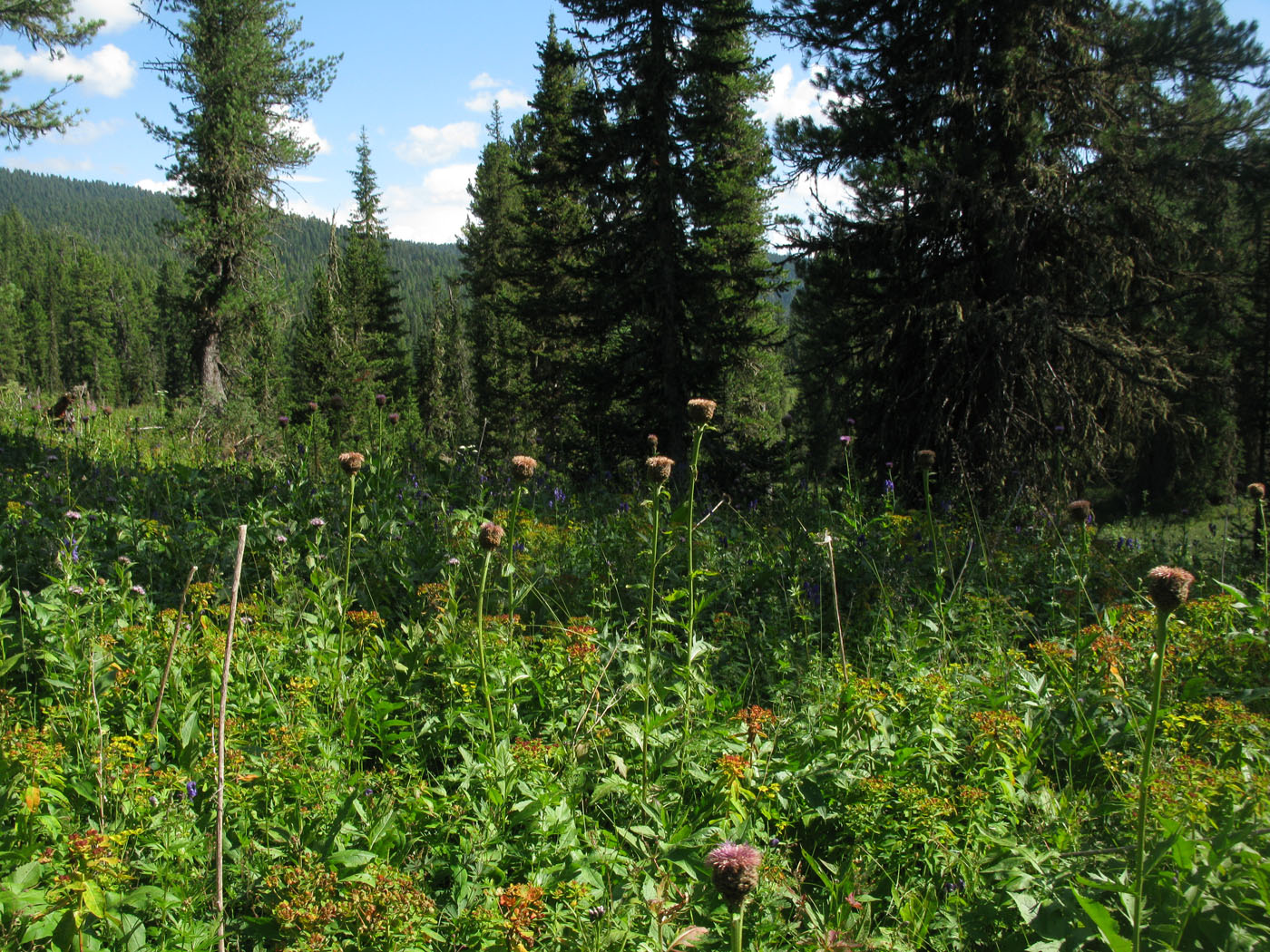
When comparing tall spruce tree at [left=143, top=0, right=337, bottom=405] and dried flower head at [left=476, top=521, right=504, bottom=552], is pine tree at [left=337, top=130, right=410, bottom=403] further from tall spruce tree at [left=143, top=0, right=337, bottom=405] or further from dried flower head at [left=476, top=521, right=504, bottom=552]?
dried flower head at [left=476, top=521, right=504, bottom=552]

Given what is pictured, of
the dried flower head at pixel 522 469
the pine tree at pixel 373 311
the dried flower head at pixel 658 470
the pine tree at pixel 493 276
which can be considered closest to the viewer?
the dried flower head at pixel 658 470

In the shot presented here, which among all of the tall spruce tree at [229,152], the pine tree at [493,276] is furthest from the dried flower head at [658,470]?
the pine tree at [493,276]

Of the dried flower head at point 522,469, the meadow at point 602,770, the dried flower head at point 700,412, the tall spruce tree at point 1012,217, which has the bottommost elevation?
the meadow at point 602,770

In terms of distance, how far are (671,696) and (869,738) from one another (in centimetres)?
76

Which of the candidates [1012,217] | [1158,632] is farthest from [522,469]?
[1012,217]

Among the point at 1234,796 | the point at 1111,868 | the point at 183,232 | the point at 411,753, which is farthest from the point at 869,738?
the point at 183,232

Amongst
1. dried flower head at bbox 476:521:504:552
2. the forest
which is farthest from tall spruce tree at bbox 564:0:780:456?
dried flower head at bbox 476:521:504:552

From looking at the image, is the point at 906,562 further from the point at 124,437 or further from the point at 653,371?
the point at 124,437

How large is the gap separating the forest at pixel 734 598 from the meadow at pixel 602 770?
0.06 feet

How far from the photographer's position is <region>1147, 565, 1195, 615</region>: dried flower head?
1.42 meters

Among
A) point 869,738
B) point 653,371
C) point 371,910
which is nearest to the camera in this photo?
point 371,910

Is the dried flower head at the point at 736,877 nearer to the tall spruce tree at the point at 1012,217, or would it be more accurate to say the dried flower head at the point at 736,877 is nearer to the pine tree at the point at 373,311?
the tall spruce tree at the point at 1012,217

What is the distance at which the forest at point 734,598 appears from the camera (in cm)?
165

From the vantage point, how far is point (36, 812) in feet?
5.75
